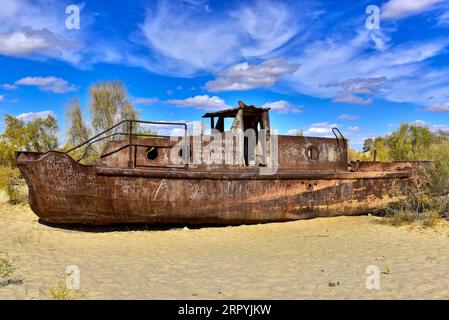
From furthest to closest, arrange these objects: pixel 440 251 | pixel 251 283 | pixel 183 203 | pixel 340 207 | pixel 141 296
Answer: pixel 340 207 < pixel 183 203 < pixel 440 251 < pixel 251 283 < pixel 141 296

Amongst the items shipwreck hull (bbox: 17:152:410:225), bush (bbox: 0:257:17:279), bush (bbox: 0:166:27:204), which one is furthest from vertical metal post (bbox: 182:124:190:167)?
bush (bbox: 0:166:27:204)

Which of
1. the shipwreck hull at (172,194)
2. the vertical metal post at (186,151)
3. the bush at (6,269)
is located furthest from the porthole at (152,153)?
the bush at (6,269)

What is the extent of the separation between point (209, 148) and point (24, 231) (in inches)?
170

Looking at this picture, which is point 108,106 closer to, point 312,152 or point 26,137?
point 26,137

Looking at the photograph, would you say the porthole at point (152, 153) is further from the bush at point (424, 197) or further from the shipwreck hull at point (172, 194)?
the bush at point (424, 197)

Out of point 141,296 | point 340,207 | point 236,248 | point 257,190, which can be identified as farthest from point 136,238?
point 340,207

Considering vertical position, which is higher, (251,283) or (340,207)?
(340,207)

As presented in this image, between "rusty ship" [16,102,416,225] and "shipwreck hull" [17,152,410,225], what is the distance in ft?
0.07

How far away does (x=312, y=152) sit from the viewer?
9883mm

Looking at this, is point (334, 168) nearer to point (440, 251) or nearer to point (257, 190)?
point (257, 190)

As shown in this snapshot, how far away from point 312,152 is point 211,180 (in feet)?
9.86

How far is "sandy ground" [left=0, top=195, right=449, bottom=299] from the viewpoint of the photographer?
4.45 meters

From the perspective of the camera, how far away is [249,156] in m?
10.1

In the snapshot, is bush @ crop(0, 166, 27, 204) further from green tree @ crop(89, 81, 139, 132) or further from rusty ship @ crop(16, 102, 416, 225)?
green tree @ crop(89, 81, 139, 132)
